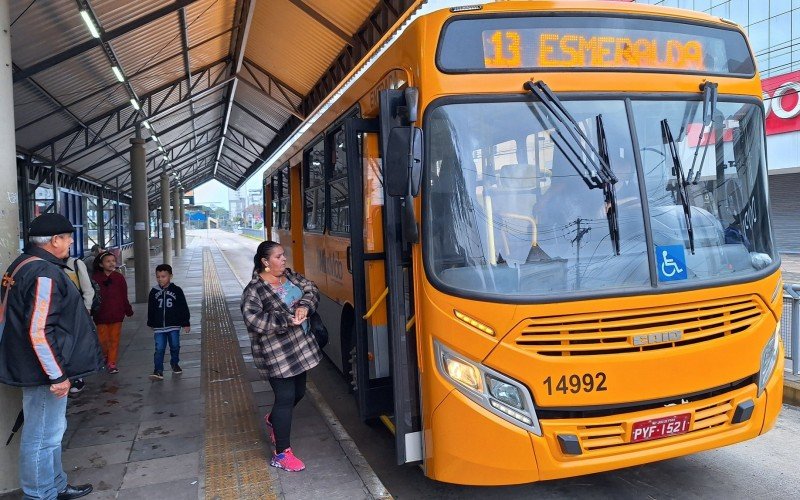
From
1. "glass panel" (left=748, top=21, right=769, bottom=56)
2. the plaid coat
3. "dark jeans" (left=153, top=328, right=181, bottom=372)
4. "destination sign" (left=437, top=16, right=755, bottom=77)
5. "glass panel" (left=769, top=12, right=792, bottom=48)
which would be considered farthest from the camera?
"glass panel" (left=748, top=21, right=769, bottom=56)

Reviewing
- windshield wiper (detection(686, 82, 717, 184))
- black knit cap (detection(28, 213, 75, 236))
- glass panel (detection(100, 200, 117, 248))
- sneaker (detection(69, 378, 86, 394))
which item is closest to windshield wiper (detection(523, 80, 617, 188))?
windshield wiper (detection(686, 82, 717, 184))

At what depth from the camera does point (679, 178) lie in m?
3.54

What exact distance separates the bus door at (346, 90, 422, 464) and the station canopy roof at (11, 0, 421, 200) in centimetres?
430

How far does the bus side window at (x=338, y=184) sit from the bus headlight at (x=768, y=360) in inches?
123

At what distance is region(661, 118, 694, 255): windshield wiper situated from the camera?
352cm

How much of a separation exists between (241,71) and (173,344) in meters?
10.2

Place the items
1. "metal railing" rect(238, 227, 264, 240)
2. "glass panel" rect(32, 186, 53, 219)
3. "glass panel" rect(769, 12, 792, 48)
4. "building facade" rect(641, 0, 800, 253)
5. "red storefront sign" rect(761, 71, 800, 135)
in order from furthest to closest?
1. "metal railing" rect(238, 227, 264, 240)
2. "glass panel" rect(769, 12, 792, 48)
3. "building facade" rect(641, 0, 800, 253)
4. "red storefront sign" rect(761, 71, 800, 135)
5. "glass panel" rect(32, 186, 53, 219)

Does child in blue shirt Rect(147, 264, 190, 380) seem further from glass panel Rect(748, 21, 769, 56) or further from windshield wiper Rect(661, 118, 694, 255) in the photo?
glass panel Rect(748, 21, 769, 56)

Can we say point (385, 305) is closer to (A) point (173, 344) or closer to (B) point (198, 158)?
(A) point (173, 344)

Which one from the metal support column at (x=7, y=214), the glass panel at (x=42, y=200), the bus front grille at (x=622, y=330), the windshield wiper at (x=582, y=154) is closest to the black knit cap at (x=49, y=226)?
the metal support column at (x=7, y=214)

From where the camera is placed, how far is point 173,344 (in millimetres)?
7047

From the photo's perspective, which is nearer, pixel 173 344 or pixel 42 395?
pixel 42 395

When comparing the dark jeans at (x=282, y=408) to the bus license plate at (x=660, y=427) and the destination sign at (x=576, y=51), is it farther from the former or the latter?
the destination sign at (x=576, y=51)

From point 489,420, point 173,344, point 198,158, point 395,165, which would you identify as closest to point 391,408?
point 489,420
